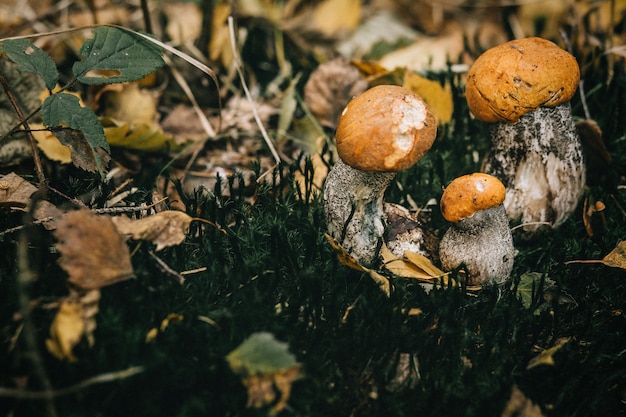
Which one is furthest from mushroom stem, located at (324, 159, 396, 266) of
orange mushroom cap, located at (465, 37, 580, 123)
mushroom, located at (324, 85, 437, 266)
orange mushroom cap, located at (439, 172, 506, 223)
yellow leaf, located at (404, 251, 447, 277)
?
orange mushroom cap, located at (465, 37, 580, 123)

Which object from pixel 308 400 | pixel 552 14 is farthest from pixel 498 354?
pixel 552 14

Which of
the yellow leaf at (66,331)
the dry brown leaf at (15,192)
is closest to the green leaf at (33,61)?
the dry brown leaf at (15,192)

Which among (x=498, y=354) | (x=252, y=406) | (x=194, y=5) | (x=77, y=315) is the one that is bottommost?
(x=498, y=354)

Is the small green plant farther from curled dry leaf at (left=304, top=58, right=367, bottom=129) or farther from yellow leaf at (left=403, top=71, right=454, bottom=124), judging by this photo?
yellow leaf at (left=403, top=71, right=454, bottom=124)

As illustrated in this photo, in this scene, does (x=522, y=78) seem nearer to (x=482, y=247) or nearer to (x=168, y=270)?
(x=482, y=247)

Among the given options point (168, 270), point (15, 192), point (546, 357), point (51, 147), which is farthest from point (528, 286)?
point (51, 147)

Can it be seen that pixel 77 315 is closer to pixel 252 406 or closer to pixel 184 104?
pixel 252 406

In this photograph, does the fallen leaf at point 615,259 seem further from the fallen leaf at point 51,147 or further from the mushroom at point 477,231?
the fallen leaf at point 51,147
